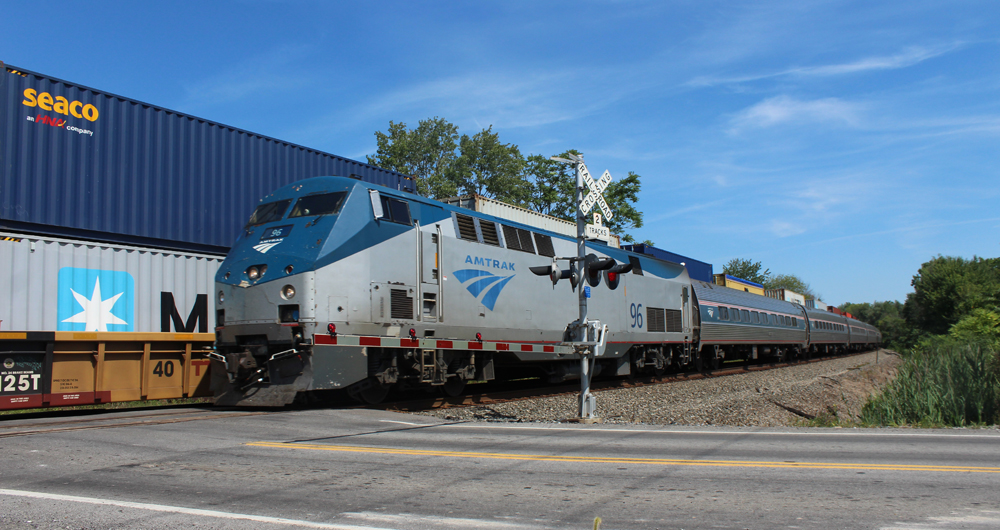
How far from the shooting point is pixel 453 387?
13.8 m

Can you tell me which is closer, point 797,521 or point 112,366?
point 797,521

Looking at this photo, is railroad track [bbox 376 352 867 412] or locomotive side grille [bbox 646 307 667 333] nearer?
railroad track [bbox 376 352 867 412]

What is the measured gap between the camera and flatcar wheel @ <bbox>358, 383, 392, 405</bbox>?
12.2 meters

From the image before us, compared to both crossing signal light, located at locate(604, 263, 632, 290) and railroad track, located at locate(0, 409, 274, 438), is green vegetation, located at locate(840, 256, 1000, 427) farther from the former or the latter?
railroad track, located at locate(0, 409, 274, 438)

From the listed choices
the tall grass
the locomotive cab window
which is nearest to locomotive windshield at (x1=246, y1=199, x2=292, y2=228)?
the locomotive cab window

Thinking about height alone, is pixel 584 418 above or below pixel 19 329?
below

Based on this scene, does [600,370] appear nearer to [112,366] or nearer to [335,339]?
[335,339]

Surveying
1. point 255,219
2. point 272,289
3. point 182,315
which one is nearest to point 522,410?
point 272,289

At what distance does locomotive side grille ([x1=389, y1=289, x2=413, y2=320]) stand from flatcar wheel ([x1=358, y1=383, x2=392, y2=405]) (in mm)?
1543

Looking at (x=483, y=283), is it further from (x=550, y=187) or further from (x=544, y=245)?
(x=550, y=187)

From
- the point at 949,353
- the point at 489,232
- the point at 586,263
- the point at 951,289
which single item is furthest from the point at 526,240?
the point at 951,289

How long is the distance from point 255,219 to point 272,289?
1.96 m

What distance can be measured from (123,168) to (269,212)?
4.04 metres

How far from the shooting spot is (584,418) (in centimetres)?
1105
